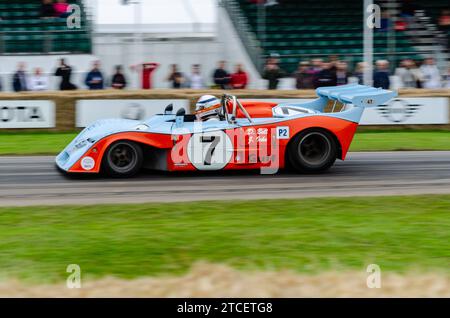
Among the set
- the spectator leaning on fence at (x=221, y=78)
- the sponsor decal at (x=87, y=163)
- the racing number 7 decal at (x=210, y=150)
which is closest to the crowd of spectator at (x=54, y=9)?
the spectator leaning on fence at (x=221, y=78)

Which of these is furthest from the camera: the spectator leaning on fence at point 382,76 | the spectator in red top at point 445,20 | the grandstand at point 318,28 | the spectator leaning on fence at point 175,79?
the spectator in red top at point 445,20

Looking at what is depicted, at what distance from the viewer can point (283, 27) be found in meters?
23.9

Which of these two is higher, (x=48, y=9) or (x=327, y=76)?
(x=48, y=9)

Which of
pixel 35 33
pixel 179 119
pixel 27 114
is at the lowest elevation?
pixel 27 114

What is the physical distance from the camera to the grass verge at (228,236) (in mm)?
6859

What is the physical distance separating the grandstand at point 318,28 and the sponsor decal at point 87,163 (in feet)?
38.8

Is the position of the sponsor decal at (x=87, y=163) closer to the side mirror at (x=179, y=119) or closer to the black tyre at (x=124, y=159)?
the black tyre at (x=124, y=159)

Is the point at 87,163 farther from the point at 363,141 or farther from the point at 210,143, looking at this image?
the point at 363,141

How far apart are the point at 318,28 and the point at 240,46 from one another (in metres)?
2.65

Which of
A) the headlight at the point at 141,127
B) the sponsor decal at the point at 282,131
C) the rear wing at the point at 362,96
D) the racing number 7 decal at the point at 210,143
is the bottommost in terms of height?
the racing number 7 decal at the point at 210,143

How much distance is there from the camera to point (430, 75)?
19266mm

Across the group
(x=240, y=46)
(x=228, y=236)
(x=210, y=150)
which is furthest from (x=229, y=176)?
(x=240, y=46)

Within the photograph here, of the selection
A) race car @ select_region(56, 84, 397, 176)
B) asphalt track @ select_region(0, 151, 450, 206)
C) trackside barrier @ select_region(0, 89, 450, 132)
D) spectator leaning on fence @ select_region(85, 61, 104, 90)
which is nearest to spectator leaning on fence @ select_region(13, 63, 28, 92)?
spectator leaning on fence @ select_region(85, 61, 104, 90)
